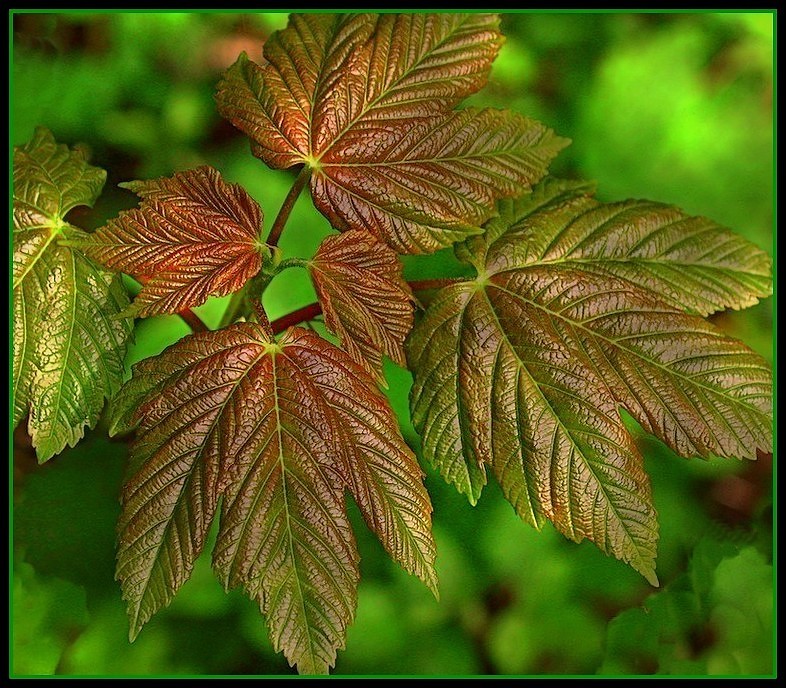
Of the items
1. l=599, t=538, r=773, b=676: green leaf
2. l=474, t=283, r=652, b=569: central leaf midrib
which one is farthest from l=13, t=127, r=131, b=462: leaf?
l=599, t=538, r=773, b=676: green leaf

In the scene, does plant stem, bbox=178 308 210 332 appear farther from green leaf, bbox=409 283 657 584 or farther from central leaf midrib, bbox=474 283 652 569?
central leaf midrib, bbox=474 283 652 569

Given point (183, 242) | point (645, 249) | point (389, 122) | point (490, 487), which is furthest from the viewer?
point (490, 487)

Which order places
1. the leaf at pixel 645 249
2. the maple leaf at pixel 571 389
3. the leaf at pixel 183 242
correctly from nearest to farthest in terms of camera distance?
the leaf at pixel 183 242 < the maple leaf at pixel 571 389 < the leaf at pixel 645 249

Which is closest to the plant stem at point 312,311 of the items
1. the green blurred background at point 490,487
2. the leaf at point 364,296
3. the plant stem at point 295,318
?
the plant stem at point 295,318

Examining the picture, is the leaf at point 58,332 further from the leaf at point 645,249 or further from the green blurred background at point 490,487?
the leaf at point 645,249

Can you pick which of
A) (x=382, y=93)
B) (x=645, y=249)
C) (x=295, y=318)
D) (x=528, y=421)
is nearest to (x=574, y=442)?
(x=528, y=421)

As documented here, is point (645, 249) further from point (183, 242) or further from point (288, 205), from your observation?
point (183, 242)

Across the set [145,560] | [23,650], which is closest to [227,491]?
[145,560]
